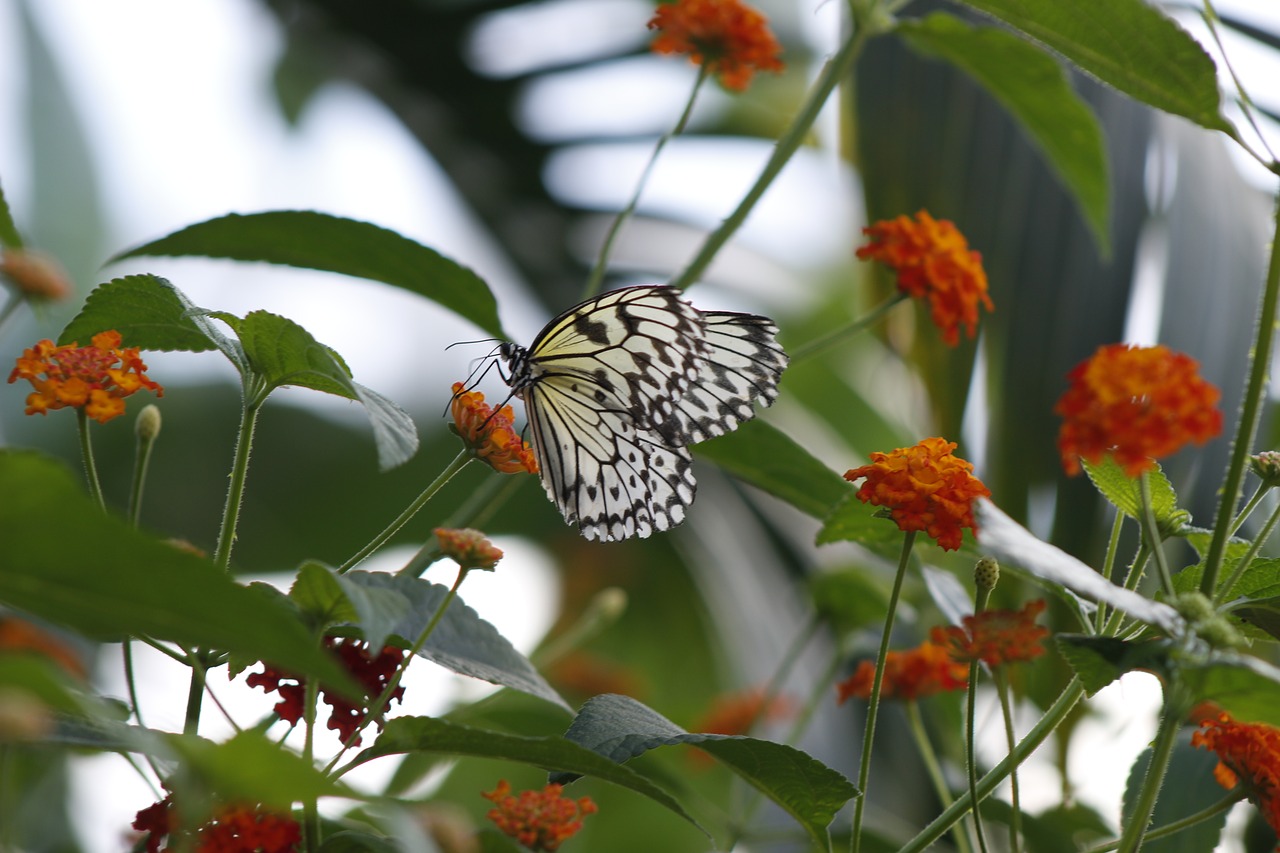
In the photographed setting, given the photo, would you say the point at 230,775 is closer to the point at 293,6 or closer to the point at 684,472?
the point at 684,472

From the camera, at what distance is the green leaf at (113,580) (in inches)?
17.4

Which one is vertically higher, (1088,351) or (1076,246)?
(1076,246)

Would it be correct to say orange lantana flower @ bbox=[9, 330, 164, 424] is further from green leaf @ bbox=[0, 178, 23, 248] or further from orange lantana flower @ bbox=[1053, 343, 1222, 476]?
orange lantana flower @ bbox=[1053, 343, 1222, 476]

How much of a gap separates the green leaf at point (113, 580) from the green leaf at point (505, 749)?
0.67ft

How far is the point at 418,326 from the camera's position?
313 cm

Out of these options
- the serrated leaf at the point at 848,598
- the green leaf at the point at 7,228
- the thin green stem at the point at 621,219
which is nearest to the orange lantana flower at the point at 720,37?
the thin green stem at the point at 621,219

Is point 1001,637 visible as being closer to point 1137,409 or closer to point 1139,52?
point 1137,409

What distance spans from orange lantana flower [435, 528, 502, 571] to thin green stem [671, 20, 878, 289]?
0.48 metres

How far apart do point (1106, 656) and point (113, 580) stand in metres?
0.50

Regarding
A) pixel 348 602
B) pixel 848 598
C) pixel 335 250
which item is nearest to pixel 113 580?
pixel 348 602

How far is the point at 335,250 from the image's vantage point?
3.43 feet

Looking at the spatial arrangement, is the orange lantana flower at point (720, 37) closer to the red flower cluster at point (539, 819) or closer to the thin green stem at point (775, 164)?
the thin green stem at point (775, 164)

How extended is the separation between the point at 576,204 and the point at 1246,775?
2.05 meters

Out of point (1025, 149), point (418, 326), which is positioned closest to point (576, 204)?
point (418, 326)
